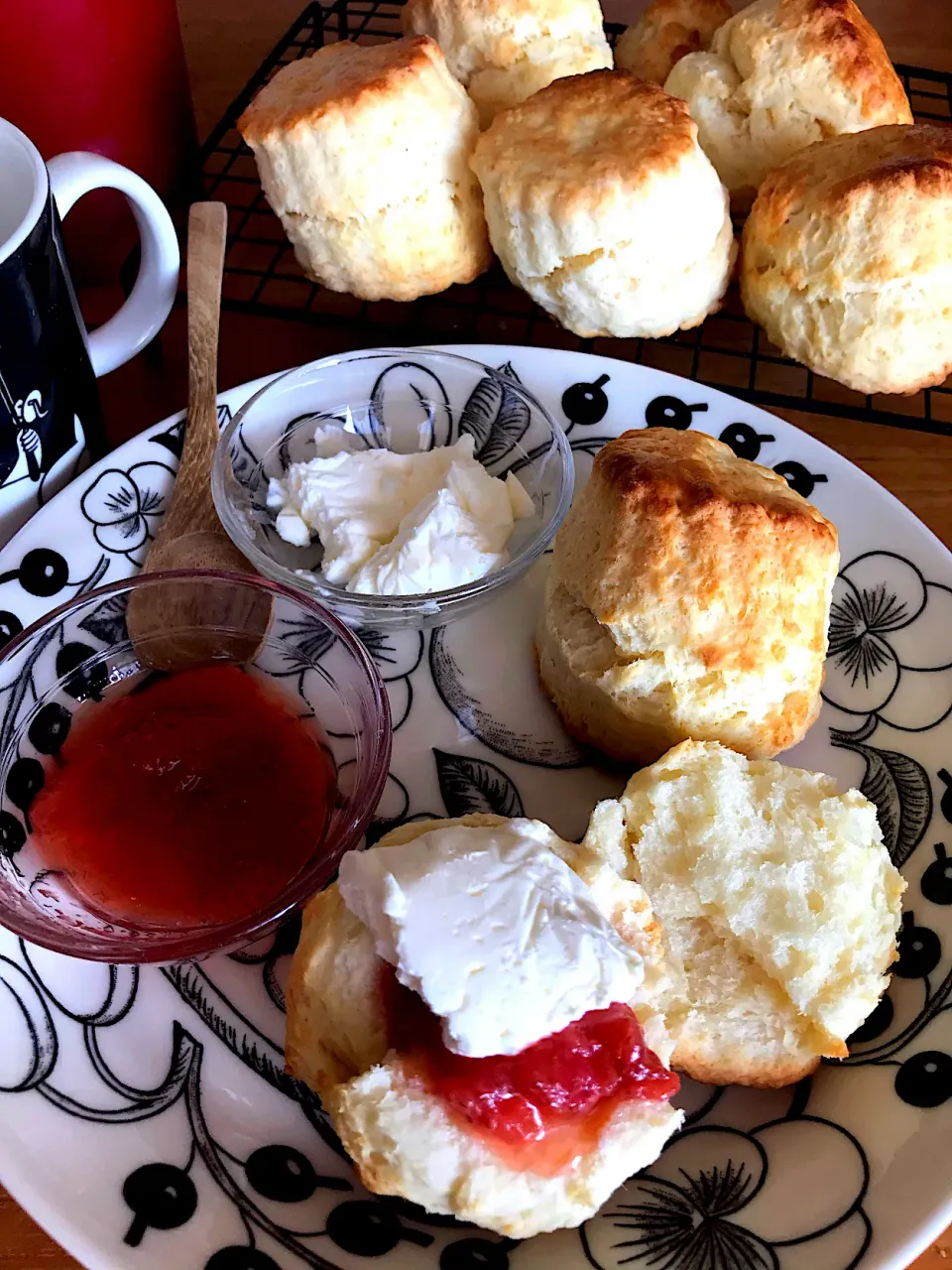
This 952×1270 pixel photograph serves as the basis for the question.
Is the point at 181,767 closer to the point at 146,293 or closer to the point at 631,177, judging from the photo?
the point at 146,293

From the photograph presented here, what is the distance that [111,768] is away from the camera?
132cm

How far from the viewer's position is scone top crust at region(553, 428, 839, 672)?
48.1 inches

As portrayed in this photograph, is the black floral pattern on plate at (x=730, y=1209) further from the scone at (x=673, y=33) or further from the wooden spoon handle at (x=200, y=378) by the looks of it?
the scone at (x=673, y=33)

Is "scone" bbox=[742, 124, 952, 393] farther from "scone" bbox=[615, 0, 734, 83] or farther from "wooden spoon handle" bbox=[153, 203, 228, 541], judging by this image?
"wooden spoon handle" bbox=[153, 203, 228, 541]

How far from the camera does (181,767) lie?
4.33 ft

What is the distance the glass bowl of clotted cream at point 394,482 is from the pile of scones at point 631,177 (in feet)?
0.59

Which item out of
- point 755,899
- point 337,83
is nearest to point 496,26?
point 337,83

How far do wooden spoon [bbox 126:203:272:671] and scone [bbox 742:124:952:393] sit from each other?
89cm

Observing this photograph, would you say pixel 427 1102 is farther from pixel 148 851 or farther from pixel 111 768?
pixel 111 768

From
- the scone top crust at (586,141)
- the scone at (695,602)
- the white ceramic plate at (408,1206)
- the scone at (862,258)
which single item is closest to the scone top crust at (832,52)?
the scone at (862,258)

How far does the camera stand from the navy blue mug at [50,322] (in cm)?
136

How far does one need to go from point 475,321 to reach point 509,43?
47 centimetres

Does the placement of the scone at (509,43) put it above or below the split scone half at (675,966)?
above

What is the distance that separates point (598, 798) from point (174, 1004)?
1.93ft
